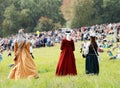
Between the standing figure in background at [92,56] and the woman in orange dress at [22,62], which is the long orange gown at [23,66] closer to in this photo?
the woman in orange dress at [22,62]

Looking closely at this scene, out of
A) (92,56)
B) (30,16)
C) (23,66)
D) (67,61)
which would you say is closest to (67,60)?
(67,61)

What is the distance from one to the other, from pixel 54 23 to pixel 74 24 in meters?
4.79

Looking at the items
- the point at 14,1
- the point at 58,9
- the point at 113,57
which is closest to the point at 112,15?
the point at 58,9

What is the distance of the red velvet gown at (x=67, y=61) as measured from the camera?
51.7 feet

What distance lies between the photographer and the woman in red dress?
1576 cm

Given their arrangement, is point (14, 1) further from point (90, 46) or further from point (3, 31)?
point (90, 46)

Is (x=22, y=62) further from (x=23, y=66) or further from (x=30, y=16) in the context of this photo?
(x=30, y=16)

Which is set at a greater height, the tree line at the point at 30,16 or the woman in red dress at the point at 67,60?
the tree line at the point at 30,16

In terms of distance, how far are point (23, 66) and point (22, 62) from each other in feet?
0.62

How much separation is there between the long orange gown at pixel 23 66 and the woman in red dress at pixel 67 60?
952 millimetres

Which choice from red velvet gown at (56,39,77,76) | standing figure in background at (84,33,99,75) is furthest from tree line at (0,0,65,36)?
standing figure in background at (84,33,99,75)

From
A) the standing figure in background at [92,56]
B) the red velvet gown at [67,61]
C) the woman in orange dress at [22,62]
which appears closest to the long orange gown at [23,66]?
the woman in orange dress at [22,62]

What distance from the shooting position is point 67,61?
51.9 feet

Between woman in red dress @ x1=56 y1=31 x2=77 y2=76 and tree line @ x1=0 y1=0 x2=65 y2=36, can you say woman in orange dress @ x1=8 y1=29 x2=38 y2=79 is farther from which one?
tree line @ x1=0 y1=0 x2=65 y2=36
